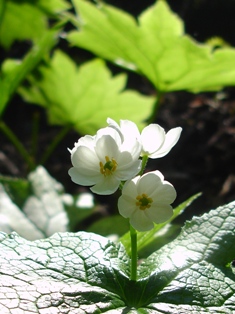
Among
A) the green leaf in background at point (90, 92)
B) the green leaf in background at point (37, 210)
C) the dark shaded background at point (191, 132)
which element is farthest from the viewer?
the dark shaded background at point (191, 132)

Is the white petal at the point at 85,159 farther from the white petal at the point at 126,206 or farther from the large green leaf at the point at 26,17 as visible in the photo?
the large green leaf at the point at 26,17

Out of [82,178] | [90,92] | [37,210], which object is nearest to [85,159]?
[82,178]

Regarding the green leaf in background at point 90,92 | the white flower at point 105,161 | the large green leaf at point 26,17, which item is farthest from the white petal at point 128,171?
the large green leaf at point 26,17

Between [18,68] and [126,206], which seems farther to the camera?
[18,68]

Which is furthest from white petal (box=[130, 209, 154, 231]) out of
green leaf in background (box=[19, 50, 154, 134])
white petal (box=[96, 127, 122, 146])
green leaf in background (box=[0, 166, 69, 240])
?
green leaf in background (box=[19, 50, 154, 134])

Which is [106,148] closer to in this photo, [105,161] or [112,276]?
[105,161]
